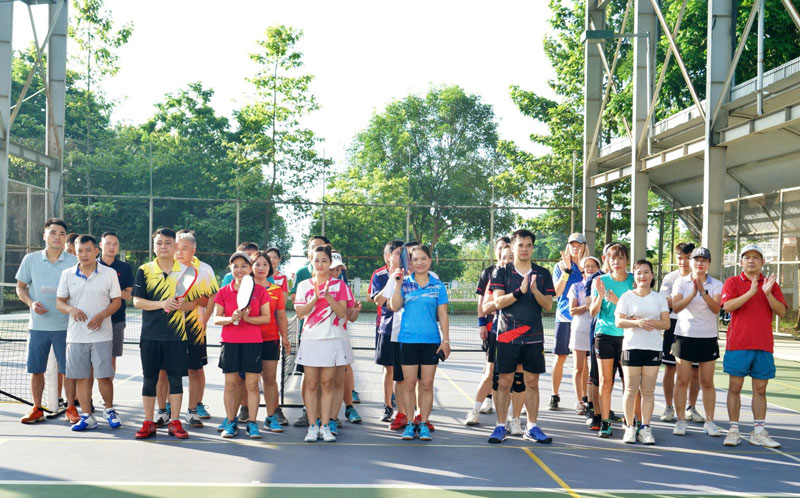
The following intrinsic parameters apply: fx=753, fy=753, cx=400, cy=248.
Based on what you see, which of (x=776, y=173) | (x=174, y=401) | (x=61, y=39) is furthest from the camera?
(x=61, y=39)

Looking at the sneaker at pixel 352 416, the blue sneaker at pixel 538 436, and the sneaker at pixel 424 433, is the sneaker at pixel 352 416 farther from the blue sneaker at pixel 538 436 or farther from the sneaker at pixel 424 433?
the blue sneaker at pixel 538 436

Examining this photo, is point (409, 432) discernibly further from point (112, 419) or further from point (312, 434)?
point (112, 419)

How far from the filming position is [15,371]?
1027cm

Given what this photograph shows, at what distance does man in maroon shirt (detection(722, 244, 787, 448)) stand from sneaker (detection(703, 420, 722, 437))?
290mm

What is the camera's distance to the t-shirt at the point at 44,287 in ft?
23.7

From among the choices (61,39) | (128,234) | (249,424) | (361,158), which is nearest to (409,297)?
(249,424)

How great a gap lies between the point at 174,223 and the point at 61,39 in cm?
1432

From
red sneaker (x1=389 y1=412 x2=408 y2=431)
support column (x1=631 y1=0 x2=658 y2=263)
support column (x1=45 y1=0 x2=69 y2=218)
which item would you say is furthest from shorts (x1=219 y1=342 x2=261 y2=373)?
support column (x1=45 y1=0 x2=69 y2=218)

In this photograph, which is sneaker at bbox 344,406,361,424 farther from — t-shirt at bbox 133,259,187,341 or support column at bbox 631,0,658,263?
support column at bbox 631,0,658,263

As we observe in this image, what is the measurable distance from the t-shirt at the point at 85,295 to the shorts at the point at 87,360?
56 millimetres

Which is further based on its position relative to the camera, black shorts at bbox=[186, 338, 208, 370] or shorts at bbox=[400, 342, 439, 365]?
black shorts at bbox=[186, 338, 208, 370]

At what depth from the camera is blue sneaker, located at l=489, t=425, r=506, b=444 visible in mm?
6672

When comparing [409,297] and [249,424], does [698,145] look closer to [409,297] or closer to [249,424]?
[409,297]

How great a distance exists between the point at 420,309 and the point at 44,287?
363 cm
